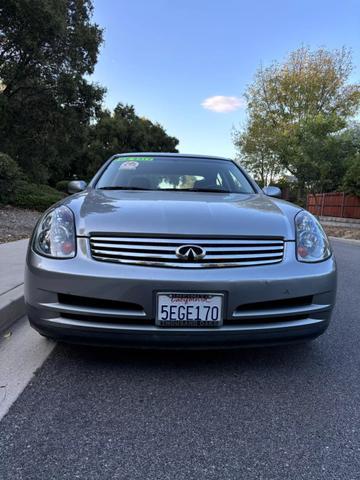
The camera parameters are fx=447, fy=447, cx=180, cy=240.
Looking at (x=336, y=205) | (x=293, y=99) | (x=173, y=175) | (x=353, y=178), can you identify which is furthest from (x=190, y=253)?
(x=293, y=99)

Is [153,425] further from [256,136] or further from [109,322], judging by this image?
[256,136]

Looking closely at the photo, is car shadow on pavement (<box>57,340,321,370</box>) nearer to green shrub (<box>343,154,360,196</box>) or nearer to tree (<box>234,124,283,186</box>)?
green shrub (<box>343,154,360,196</box>)

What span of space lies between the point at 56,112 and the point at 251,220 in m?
17.4

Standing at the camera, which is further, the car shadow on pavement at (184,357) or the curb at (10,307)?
the curb at (10,307)

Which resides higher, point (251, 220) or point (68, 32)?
Answer: point (68, 32)

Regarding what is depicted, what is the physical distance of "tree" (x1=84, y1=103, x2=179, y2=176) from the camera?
125ft

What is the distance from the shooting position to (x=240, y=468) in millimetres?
1772

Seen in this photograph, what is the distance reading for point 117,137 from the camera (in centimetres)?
3922

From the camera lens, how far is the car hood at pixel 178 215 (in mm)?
2551

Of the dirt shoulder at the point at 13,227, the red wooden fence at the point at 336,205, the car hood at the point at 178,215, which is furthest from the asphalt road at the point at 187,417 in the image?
the red wooden fence at the point at 336,205

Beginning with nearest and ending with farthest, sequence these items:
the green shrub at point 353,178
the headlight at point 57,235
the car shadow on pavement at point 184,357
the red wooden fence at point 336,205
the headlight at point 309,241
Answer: the headlight at point 57,235
the headlight at point 309,241
the car shadow on pavement at point 184,357
the green shrub at point 353,178
the red wooden fence at point 336,205

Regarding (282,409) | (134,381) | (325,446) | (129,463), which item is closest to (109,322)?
(134,381)

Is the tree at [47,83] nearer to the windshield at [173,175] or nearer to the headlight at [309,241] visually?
Result: the windshield at [173,175]

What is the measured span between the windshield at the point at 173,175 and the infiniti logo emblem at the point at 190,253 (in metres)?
1.29
